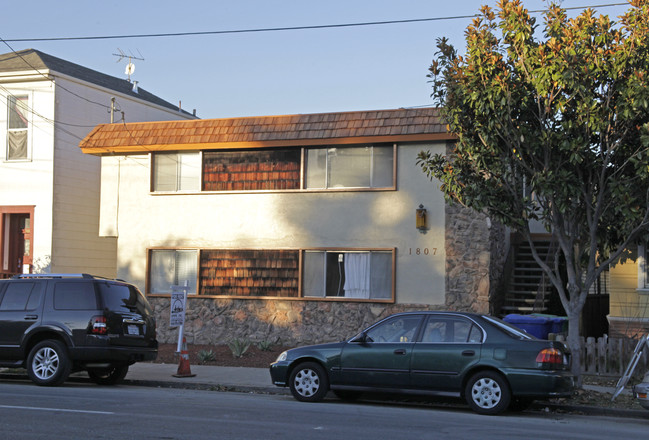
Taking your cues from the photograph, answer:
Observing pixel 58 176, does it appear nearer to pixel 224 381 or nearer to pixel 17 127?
pixel 17 127

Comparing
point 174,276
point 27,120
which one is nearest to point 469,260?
point 174,276

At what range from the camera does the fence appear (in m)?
14.7

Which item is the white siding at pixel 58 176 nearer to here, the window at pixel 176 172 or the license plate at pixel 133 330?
the window at pixel 176 172

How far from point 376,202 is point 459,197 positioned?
5286 mm

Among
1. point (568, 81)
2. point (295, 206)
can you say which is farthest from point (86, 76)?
point (568, 81)

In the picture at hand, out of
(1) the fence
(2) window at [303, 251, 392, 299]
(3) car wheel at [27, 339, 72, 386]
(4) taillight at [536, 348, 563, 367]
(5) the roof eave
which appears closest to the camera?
(4) taillight at [536, 348, 563, 367]

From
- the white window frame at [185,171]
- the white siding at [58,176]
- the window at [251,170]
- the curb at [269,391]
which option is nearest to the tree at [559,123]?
the curb at [269,391]

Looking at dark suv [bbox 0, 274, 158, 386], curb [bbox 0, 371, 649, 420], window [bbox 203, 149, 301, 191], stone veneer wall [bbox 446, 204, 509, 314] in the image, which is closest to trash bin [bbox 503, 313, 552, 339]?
stone veneer wall [bbox 446, 204, 509, 314]

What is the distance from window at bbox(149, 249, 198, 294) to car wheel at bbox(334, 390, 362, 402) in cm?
850

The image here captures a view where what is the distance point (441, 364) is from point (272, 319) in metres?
8.68

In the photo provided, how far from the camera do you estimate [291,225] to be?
1908 cm

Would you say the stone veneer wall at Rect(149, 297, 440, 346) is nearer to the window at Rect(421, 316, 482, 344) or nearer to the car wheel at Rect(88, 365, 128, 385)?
the car wheel at Rect(88, 365, 128, 385)

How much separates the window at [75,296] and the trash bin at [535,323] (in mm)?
7933

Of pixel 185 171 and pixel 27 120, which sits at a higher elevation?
pixel 27 120
